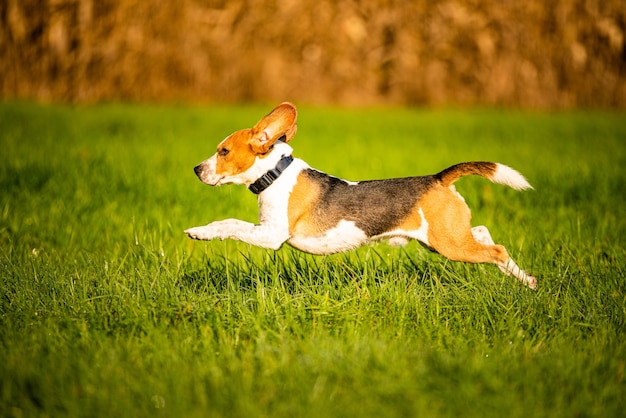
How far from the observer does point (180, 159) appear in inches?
348

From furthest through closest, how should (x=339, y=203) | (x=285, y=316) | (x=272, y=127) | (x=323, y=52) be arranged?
(x=323, y=52)
(x=339, y=203)
(x=272, y=127)
(x=285, y=316)

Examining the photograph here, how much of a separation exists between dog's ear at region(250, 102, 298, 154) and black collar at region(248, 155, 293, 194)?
12cm

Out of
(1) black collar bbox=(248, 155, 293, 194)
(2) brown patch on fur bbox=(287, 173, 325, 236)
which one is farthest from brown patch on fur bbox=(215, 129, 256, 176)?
(2) brown patch on fur bbox=(287, 173, 325, 236)

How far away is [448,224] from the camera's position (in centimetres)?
430

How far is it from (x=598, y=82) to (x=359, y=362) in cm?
1282

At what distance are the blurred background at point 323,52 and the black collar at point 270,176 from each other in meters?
9.90

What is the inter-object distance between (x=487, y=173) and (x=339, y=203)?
90 centimetres

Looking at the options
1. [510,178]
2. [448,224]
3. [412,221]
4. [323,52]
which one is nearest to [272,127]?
[412,221]

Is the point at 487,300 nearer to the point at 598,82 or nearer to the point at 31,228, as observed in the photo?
the point at 31,228

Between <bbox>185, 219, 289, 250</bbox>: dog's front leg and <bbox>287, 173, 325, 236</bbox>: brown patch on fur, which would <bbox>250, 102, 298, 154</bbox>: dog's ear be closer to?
<bbox>287, 173, 325, 236</bbox>: brown patch on fur

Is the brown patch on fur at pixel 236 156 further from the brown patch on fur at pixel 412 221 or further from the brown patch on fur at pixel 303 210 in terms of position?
the brown patch on fur at pixel 412 221

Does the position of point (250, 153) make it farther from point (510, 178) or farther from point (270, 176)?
point (510, 178)

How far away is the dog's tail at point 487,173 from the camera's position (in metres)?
4.37

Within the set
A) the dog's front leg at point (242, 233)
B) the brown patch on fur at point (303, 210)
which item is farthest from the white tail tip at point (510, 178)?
the dog's front leg at point (242, 233)
